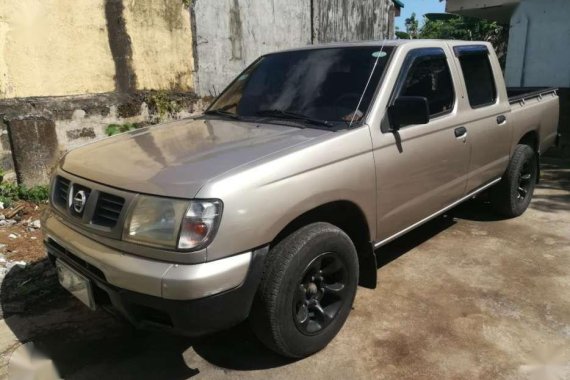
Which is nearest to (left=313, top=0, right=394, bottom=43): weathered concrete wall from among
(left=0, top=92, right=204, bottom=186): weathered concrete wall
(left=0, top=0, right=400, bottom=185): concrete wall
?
(left=0, top=0, right=400, bottom=185): concrete wall

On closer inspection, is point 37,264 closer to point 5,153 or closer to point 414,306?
point 5,153

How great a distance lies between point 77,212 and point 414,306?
2.30 meters

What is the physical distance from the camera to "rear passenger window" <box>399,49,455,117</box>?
337cm

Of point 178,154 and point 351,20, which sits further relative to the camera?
point 351,20

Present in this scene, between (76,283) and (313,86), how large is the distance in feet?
6.47

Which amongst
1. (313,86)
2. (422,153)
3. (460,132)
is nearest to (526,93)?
(460,132)

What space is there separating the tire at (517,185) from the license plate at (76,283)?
3934 mm

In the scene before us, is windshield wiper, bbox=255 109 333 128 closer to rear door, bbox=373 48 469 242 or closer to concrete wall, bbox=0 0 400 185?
rear door, bbox=373 48 469 242

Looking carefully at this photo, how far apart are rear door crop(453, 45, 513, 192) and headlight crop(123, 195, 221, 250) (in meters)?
2.55

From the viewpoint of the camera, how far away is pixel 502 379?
2.56 metres

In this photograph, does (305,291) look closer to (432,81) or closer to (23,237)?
(432,81)

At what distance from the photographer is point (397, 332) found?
302 centimetres

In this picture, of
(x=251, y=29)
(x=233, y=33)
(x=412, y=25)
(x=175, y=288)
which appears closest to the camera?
(x=175, y=288)

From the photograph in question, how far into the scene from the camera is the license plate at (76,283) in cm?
244
